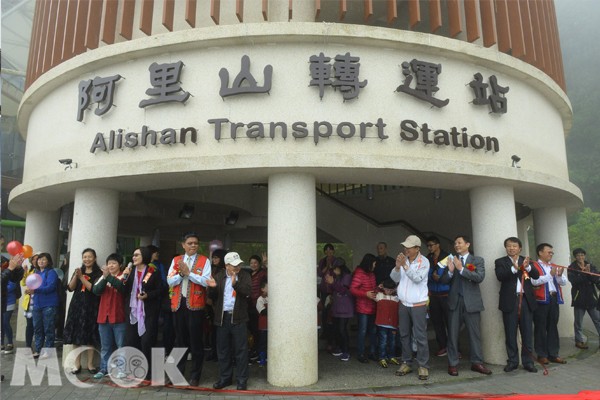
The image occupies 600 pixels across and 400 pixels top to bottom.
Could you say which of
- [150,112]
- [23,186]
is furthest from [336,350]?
[23,186]

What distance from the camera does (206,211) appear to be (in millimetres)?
12789

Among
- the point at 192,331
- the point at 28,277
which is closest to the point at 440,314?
the point at 192,331

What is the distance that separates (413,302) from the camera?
5922 mm

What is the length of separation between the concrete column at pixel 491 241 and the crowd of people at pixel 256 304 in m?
0.25

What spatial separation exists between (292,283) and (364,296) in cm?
159

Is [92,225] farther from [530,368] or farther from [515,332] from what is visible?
[530,368]

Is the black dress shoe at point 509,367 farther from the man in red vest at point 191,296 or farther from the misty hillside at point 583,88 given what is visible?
the misty hillside at point 583,88

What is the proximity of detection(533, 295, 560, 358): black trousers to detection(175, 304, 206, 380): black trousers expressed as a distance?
535 centimetres

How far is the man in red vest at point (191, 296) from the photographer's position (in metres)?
5.51

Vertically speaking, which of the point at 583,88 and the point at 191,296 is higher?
the point at 583,88

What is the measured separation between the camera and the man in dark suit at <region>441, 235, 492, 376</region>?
6.08 m

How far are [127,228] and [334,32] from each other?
9.54 metres

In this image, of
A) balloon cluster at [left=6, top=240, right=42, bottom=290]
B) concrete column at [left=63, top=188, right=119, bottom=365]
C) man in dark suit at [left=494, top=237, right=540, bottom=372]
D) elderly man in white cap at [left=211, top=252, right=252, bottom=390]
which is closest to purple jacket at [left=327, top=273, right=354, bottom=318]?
elderly man in white cap at [left=211, top=252, right=252, bottom=390]

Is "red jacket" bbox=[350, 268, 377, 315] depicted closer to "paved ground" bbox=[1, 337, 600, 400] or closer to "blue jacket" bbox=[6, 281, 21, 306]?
"paved ground" bbox=[1, 337, 600, 400]
